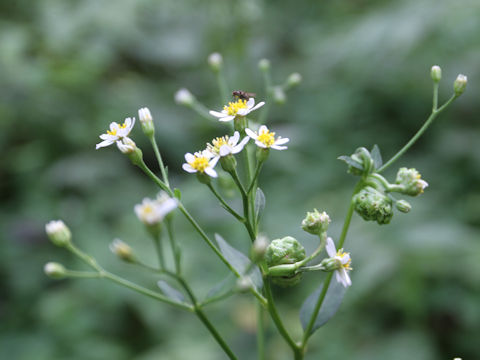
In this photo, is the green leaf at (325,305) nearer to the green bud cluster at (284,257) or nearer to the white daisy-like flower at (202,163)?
the green bud cluster at (284,257)

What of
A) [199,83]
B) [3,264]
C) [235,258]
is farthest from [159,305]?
[199,83]

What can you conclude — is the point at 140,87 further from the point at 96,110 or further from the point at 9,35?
the point at 9,35

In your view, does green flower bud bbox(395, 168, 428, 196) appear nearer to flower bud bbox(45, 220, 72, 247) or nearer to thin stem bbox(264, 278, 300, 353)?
thin stem bbox(264, 278, 300, 353)

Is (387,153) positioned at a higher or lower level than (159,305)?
higher

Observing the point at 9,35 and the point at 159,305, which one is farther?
the point at 9,35

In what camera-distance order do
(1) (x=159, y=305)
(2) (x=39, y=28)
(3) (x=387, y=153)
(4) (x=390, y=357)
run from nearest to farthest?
(4) (x=390, y=357)
(1) (x=159, y=305)
(3) (x=387, y=153)
(2) (x=39, y=28)

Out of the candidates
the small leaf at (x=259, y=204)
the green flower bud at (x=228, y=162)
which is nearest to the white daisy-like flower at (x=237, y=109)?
the green flower bud at (x=228, y=162)
